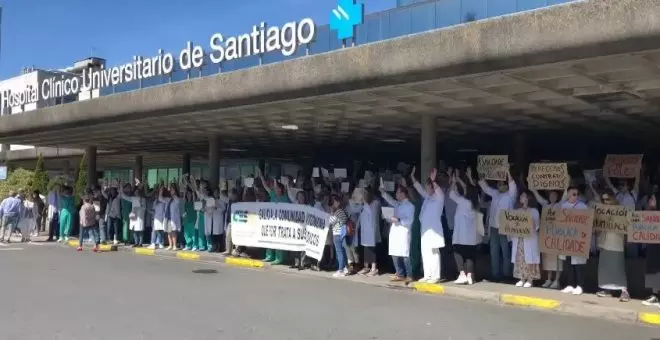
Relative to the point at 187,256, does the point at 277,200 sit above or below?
above

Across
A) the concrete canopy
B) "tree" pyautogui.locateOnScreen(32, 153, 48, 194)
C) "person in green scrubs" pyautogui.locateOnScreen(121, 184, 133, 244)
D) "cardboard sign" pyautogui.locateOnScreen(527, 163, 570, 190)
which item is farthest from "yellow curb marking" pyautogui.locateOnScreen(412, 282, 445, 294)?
"tree" pyautogui.locateOnScreen(32, 153, 48, 194)

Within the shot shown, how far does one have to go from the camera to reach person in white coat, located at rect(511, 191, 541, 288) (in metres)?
11.3

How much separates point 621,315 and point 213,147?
1490 cm

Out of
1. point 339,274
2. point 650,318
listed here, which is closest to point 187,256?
point 339,274

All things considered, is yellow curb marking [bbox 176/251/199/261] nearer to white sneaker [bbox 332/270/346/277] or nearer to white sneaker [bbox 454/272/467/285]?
white sneaker [bbox 332/270/346/277]

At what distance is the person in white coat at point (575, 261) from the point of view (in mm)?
10773

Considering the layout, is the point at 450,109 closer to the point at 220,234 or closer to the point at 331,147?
the point at 220,234

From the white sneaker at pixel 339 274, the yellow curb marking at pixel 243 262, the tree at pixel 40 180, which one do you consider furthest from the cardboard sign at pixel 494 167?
the tree at pixel 40 180

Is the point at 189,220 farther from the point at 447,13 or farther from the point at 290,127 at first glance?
the point at 447,13

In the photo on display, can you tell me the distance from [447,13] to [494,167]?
3.05 metres

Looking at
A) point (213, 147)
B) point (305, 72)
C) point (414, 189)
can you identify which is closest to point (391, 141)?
point (213, 147)

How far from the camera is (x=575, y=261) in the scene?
35.6 feet

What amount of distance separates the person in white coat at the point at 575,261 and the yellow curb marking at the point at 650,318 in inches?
63.4

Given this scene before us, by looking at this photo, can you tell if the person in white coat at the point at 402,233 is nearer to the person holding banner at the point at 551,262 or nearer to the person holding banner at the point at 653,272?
the person holding banner at the point at 551,262
